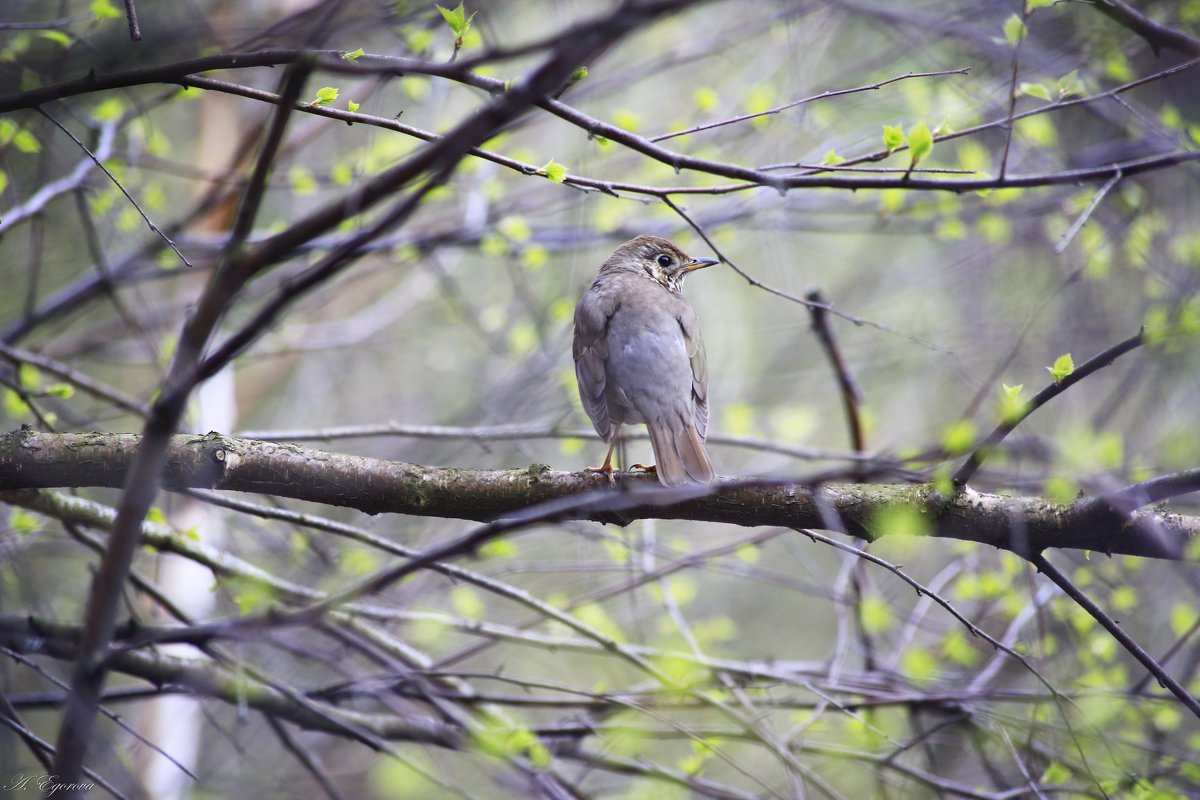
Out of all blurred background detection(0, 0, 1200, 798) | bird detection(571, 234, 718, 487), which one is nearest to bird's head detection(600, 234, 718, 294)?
bird detection(571, 234, 718, 487)

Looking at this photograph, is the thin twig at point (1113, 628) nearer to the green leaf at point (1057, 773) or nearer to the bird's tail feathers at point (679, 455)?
the green leaf at point (1057, 773)

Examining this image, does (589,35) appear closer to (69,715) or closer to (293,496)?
(69,715)

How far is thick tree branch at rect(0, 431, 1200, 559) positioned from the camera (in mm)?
2756

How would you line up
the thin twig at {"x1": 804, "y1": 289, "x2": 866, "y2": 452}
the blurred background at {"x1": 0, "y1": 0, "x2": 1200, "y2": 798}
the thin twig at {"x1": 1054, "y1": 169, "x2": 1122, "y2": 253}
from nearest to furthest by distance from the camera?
the thin twig at {"x1": 1054, "y1": 169, "x2": 1122, "y2": 253} → the blurred background at {"x1": 0, "y1": 0, "x2": 1200, "y2": 798} → the thin twig at {"x1": 804, "y1": 289, "x2": 866, "y2": 452}

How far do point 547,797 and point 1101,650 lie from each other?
2639 millimetres

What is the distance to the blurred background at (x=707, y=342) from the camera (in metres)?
3.58

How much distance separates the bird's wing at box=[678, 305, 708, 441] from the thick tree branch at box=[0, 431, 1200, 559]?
1348 mm

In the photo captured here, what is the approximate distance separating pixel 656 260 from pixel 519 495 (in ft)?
8.17

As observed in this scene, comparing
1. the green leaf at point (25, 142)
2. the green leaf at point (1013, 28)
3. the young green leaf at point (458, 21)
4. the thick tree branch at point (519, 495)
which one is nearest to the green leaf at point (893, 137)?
the green leaf at point (1013, 28)

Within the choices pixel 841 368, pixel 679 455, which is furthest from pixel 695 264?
pixel 679 455

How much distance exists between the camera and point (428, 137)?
8.58 ft

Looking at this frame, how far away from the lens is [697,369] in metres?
4.48

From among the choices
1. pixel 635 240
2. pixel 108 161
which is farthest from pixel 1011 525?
pixel 108 161

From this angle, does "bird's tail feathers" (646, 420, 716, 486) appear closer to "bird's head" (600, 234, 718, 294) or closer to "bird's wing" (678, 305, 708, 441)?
"bird's wing" (678, 305, 708, 441)
